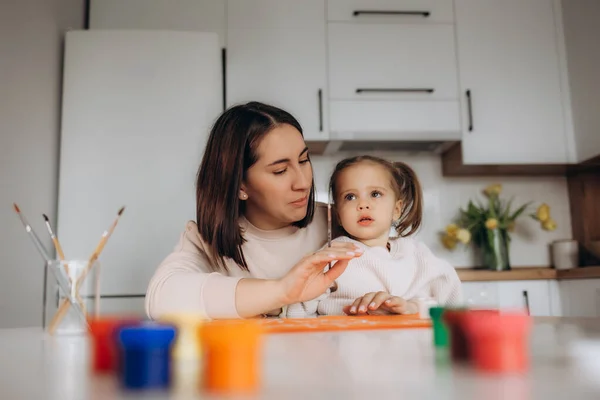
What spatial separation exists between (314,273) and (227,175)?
0.42m

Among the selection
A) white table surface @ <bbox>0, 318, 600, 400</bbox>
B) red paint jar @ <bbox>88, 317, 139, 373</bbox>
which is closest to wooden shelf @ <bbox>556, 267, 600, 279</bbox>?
white table surface @ <bbox>0, 318, 600, 400</bbox>

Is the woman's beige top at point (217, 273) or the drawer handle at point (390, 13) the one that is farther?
the drawer handle at point (390, 13)

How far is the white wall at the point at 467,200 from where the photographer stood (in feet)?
9.47

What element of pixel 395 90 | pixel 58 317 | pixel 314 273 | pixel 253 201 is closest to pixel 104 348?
pixel 58 317

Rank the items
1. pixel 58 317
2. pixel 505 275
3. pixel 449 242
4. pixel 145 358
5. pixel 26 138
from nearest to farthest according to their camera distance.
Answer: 1. pixel 145 358
2. pixel 58 317
3. pixel 26 138
4. pixel 505 275
5. pixel 449 242

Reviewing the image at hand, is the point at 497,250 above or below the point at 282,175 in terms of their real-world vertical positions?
below

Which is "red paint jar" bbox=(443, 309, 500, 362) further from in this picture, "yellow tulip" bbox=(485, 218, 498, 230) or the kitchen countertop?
"yellow tulip" bbox=(485, 218, 498, 230)

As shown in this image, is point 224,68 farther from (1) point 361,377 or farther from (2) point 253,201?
(1) point 361,377

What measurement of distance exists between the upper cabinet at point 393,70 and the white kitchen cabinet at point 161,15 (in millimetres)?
539

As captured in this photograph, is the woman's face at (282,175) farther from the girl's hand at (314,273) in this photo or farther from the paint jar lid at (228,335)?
the paint jar lid at (228,335)

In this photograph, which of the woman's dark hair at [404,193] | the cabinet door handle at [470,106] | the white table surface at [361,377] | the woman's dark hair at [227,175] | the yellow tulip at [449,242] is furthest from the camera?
the yellow tulip at [449,242]

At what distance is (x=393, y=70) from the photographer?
8.93 ft

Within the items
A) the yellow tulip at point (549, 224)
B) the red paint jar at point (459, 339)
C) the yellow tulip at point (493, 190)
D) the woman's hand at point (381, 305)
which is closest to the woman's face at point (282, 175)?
the woman's hand at point (381, 305)

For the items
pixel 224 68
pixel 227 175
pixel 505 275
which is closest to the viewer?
pixel 227 175
